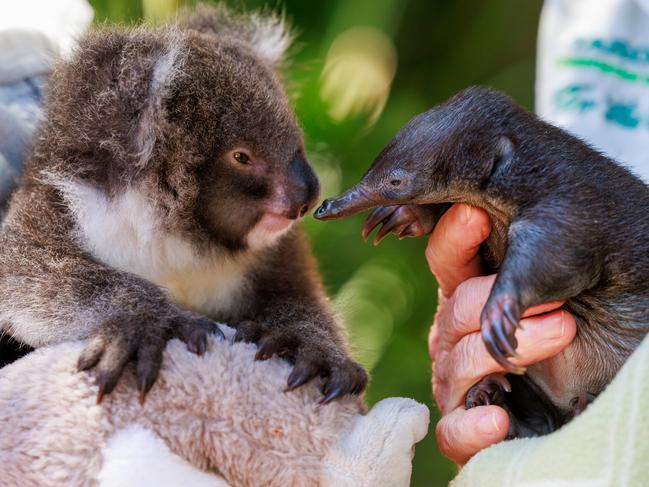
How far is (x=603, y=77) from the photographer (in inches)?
91.6

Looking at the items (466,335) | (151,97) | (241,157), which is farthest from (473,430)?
(151,97)

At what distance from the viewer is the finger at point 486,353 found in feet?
4.81

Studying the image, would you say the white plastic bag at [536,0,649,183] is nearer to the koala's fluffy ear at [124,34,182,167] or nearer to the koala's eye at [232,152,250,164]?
the koala's eye at [232,152,250,164]

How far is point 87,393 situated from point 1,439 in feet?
0.46

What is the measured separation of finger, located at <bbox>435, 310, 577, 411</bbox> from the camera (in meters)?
1.47

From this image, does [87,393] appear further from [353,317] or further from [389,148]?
[353,317]

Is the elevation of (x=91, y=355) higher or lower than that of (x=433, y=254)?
lower

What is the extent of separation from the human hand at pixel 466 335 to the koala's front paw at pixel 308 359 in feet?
0.79

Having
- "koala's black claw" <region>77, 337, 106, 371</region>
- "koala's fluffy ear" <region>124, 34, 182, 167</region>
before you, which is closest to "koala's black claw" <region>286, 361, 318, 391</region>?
"koala's black claw" <region>77, 337, 106, 371</region>

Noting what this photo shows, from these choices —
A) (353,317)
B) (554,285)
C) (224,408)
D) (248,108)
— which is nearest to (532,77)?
Result: (353,317)

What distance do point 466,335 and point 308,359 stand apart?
45 centimetres

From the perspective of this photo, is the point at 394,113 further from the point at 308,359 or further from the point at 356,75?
the point at 308,359

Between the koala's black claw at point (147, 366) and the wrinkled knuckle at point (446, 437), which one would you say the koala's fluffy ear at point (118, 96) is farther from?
the wrinkled knuckle at point (446, 437)

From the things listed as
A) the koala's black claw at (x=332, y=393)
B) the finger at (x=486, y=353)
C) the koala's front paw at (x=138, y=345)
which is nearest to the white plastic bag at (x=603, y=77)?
the finger at (x=486, y=353)
